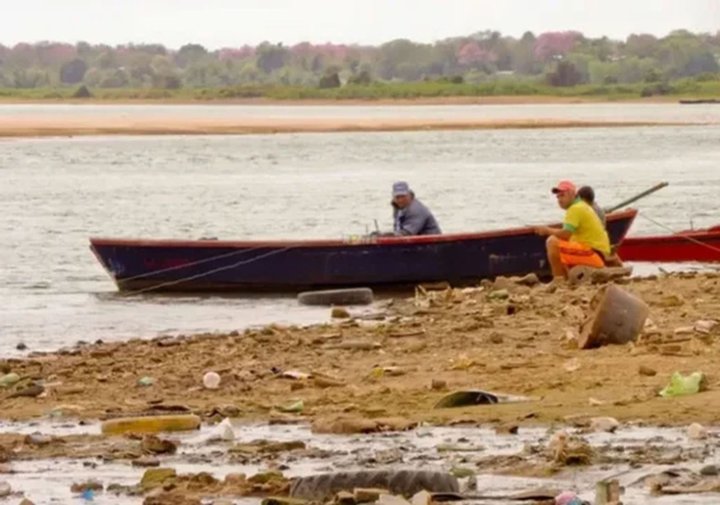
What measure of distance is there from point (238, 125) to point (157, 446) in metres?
80.5

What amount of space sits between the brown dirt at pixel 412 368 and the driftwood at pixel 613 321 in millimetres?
141

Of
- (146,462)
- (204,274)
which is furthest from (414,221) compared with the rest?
(146,462)

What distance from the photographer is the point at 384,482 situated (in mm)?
9602

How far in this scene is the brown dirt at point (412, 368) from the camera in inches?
487

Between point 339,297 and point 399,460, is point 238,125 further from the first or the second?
point 399,460

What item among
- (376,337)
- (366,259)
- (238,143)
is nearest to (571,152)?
(238,143)

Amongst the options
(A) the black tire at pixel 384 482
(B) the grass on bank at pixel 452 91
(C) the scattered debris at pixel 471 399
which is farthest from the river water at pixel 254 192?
(B) the grass on bank at pixel 452 91

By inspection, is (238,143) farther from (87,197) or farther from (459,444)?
(459,444)

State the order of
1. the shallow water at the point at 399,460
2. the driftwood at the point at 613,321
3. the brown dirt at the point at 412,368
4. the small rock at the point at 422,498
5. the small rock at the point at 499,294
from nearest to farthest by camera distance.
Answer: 1. the small rock at the point at 422,498
2. the shallow water at the point at 399,460
3. the brown dirt at the point at 412,368
4. the driftwood at the point at 613,321
5. the small rock at the point at 499,294

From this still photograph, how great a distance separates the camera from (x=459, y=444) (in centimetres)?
1121

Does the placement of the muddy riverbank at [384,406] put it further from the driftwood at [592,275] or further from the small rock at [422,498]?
the driftwood at [592,275]

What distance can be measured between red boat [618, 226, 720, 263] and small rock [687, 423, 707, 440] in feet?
49.3


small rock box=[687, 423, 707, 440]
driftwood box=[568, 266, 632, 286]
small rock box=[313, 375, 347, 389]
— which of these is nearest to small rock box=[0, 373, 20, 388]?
small rock box=[313, 375, 347, 389]

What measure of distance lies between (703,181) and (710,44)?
387 ft
